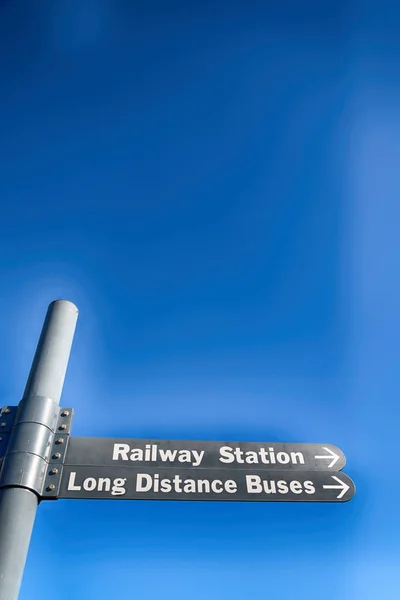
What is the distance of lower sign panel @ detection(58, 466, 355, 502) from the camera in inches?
113

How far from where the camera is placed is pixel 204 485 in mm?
2979

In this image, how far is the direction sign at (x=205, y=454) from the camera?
304cm

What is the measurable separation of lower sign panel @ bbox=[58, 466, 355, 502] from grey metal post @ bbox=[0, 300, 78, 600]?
240 millimetres

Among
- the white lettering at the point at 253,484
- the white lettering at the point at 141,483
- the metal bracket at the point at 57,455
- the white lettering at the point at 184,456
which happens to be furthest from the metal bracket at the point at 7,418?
the white lettering at the point at 253,484

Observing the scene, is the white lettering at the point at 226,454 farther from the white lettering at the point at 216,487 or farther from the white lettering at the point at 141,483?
the white lettering at the point at 141,483

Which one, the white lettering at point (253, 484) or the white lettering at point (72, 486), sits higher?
the white lettering at point (253, 484)

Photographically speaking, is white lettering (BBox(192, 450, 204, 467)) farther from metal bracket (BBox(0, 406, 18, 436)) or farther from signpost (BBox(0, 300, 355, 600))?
metal bracket (BBox(0, 406, 18, 436))

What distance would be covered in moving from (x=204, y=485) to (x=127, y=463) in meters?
0.50

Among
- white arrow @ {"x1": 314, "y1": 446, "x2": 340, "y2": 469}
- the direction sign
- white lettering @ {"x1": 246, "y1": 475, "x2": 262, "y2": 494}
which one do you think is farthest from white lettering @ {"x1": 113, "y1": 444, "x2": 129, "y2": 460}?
white arrow @ {"x1": 314, "y1": 446, "x2": 340, "y2": 469}

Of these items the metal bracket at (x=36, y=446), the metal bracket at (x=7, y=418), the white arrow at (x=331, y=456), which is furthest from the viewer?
the white arrow at (x=331, y=456)

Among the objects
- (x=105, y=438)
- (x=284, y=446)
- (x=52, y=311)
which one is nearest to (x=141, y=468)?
(x=105, y=438)

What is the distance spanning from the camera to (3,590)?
88.2 inches

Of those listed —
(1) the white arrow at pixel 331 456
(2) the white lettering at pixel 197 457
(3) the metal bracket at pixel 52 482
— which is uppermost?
(1) the white arrow at pixel 331 456

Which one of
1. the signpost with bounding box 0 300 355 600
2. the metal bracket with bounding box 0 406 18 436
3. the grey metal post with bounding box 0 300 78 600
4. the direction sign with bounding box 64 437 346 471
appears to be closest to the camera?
the grey metal post with bounding box 0 300 78 600
